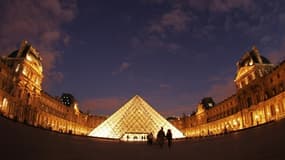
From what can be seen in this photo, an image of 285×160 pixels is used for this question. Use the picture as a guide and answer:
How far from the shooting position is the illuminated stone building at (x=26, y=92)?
36.6 metres

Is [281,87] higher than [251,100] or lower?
higher

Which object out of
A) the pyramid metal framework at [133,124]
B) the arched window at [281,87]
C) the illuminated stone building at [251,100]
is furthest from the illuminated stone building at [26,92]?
the arched window at [281,87]

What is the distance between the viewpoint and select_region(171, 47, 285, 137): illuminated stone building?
120 ft

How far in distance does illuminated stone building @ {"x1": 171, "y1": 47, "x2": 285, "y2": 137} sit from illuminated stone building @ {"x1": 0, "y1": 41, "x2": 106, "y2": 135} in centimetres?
2961

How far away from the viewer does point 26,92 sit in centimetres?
4178

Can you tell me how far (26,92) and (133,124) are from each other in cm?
2489

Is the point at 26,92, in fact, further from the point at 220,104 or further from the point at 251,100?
the point at 220,104

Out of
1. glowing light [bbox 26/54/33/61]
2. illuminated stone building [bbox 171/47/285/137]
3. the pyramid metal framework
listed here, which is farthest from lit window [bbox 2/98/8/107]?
illuminated stone building [bbox 171/47/285/137]

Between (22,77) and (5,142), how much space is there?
37.2 meters

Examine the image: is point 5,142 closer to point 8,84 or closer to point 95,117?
point 8,84

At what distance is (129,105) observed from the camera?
2709 cm

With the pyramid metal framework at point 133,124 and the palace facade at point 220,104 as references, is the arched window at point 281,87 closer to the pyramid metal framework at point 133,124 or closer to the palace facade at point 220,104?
the palace facade at point 220,104

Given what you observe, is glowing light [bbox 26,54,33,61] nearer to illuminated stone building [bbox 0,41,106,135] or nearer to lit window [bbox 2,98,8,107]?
illuminated stone building [bbox 0,41,106,135]

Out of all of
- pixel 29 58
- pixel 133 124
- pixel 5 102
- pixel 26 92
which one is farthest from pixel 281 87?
pixel 29 58
